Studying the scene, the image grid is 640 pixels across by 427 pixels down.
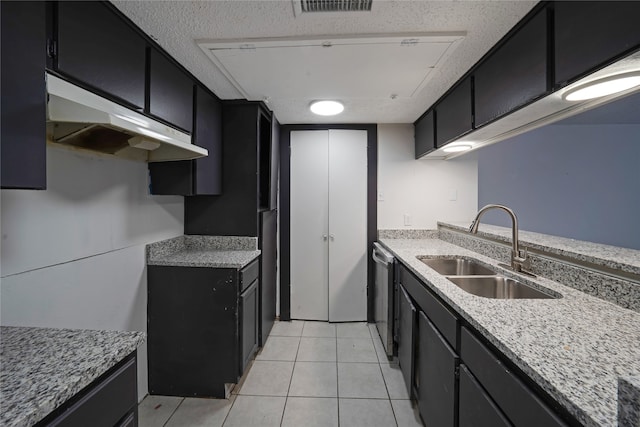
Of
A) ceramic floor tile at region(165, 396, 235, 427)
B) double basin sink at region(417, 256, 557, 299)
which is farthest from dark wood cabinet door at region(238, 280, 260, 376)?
double basin sink at region(417, 256, 557, 299)

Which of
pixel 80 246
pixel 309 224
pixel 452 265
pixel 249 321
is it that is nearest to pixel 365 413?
pixel 249 321

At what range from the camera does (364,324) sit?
9.64 feet

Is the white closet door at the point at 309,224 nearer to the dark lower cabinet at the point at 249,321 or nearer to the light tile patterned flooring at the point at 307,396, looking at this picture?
the light tile patterned flooring at the point at 307,396

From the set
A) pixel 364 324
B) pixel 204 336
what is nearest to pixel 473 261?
pixel 364 324

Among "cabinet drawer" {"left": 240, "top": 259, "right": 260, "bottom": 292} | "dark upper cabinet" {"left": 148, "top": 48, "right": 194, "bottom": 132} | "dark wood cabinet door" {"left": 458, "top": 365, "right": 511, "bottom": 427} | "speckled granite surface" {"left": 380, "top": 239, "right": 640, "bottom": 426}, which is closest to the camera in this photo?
"speckled granite surface" {"left": 380, "top": 239, "right": 640, "bottom": 426}

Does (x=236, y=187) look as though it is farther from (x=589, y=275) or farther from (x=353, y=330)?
(x=589, y=275)

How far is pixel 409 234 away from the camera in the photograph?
2.95 m

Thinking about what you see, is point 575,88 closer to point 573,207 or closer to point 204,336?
point 204,336

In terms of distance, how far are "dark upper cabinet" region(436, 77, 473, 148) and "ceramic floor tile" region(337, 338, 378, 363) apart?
6.28ft

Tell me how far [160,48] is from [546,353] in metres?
2.15

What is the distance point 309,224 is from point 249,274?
110cm

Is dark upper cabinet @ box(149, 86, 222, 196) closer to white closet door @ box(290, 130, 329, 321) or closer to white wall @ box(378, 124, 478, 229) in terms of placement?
white closet door @ box(290, 130, 329, 321)

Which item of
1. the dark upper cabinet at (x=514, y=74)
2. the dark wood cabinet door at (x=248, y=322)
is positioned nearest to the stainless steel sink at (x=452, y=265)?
the dark upper cabinet at (x=514, y=74)

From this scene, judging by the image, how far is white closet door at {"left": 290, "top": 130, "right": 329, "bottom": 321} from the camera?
2.96m
